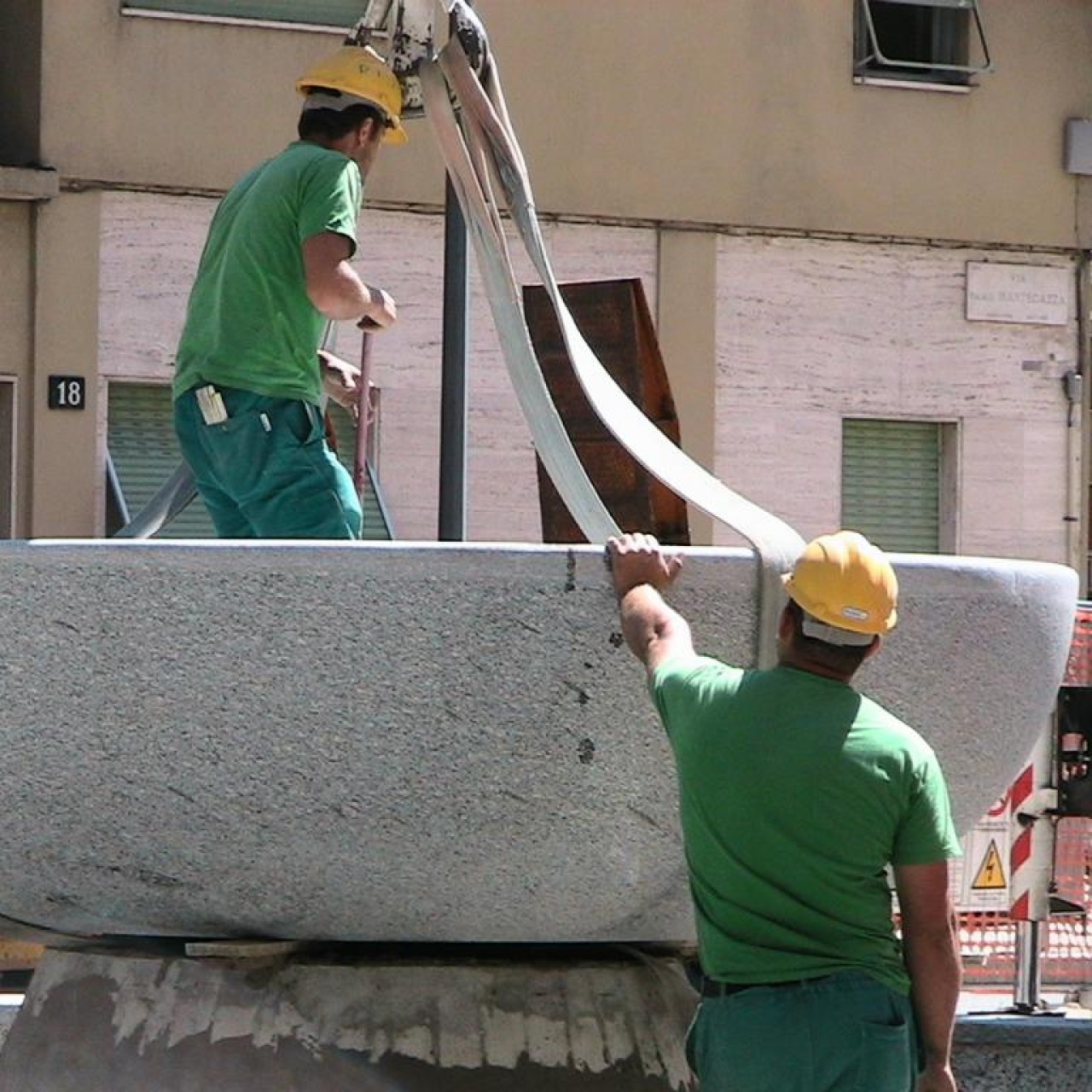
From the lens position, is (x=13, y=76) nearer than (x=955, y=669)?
No

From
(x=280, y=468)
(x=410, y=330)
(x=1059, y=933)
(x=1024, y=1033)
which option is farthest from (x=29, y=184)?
(x=280, y=468)

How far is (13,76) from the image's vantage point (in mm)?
14570

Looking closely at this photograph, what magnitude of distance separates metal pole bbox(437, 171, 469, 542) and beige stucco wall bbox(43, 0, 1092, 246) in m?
7.31

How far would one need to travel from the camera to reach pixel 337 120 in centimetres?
535

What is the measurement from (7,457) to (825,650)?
35.7 feet

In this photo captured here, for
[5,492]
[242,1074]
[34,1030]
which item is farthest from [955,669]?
[5,492]

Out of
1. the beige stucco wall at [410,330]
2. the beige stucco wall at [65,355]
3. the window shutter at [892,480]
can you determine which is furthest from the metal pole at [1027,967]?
the window shutter at [892,480]

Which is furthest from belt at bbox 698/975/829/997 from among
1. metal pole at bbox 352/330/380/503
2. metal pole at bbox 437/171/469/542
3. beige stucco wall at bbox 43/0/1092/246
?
beige stucco wall at bbox 43/0/1092/246

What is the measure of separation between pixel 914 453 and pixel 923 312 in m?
0.81

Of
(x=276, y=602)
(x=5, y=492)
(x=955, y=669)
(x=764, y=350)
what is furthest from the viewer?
(x=764, y=350)

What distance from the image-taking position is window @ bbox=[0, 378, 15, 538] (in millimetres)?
14289

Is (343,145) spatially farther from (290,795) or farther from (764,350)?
(764,350)

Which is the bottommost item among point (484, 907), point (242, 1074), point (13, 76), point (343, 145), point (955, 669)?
point (242, 1074)

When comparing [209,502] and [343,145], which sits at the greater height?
[343,145]
